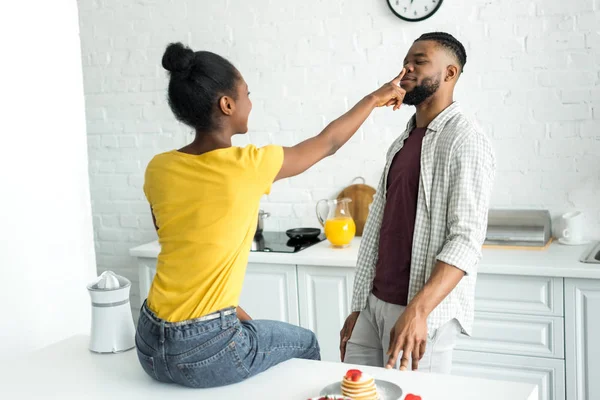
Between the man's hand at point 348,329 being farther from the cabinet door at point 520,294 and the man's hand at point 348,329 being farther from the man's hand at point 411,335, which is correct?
the cabinet door at point 520,294

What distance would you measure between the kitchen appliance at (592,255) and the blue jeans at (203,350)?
148 cm

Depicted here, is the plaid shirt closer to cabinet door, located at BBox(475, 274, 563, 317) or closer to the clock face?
cabinet door, located at BBox(475, 274, 563, 317)

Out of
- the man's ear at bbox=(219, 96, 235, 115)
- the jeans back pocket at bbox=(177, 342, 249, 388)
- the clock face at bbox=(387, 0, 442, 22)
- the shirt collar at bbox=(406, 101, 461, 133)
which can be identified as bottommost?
the jeans back pocket at bbox=(177, 342, 249, 388)

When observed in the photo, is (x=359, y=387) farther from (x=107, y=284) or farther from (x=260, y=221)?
(x=260, y=221)

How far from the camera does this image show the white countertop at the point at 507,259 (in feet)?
8.59

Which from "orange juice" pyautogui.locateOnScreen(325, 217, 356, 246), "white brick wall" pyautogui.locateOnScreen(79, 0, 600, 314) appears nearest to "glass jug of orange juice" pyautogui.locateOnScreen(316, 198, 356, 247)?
"orange juice" pyautogui.locateOnScreen(325, 217, 356, 246)

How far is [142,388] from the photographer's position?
172 centimetres

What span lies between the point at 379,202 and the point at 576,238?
122 cm

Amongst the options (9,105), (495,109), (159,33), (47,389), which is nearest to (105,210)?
(159,33)

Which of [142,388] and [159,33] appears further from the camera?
[159,33]

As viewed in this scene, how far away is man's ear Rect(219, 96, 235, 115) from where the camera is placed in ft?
5.52

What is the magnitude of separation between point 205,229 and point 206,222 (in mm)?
15

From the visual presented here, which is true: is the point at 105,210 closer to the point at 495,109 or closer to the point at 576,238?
the point at 495,109

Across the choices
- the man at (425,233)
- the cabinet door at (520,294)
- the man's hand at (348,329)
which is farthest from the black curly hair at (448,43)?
the cabinet door at (520,294)
